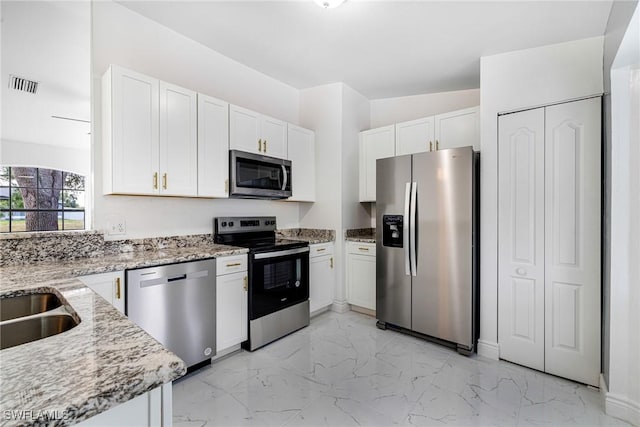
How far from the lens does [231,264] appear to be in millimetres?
2510

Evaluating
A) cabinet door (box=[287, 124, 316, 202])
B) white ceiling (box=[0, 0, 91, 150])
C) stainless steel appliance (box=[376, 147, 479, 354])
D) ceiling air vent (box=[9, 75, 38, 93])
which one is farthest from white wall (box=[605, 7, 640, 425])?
ceiling air vent (box=[9, 75, 38, 93])

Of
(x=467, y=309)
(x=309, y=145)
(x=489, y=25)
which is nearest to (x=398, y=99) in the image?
(x=309, y=145)

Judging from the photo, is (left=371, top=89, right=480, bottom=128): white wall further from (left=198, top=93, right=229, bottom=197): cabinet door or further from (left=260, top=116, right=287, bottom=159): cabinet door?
(left=198, top=93, right=229, bottom=197): cabinet door

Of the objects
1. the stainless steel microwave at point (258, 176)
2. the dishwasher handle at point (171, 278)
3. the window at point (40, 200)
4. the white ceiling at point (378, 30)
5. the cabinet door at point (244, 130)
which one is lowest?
the dishwasher handle at point (171, 278)

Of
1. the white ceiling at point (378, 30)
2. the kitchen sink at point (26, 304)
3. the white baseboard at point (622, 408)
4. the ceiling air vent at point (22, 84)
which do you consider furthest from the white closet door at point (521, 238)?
the ceiling air vent at point (22, 84)

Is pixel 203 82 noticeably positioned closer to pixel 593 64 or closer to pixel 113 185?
pixel 113 185

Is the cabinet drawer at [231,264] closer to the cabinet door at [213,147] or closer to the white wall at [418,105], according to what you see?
the cabinet door at [213,147]

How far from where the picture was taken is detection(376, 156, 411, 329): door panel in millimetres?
2953

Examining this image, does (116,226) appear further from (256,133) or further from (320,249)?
(320,249)

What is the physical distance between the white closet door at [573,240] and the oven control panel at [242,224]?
8.53 ft

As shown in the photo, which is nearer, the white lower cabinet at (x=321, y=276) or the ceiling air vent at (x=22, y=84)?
the ceiling air vent at (x=22, y=84)

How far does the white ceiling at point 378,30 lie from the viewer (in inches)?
86.6

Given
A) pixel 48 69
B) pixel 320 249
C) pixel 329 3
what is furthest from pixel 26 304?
pixel 320 249

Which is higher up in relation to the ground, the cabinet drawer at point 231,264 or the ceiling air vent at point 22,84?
the ceiling air vent at point 22,84
